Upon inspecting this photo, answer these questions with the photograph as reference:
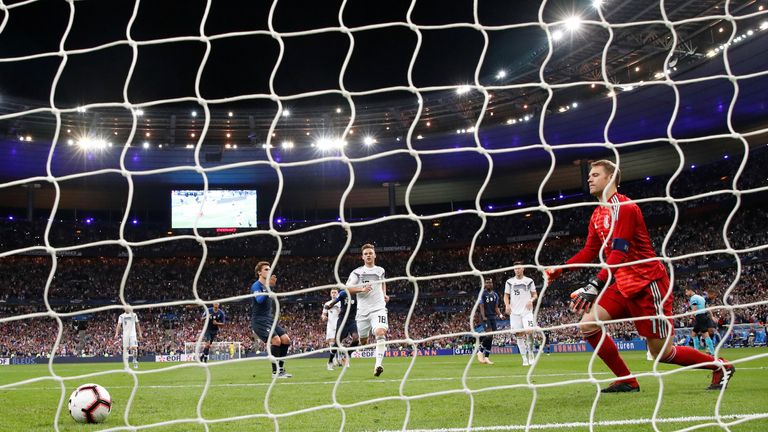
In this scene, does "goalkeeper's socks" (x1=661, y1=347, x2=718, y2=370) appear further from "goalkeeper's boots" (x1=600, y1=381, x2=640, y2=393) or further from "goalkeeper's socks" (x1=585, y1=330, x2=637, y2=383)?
"goalkeeper's boots" (x1=600, y1=381, x2=640, y2=393)

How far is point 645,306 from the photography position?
216 inches

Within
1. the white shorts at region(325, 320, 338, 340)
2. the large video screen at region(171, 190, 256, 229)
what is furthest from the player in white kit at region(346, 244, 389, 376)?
the large video screen at region(171, 190, 256, 229)

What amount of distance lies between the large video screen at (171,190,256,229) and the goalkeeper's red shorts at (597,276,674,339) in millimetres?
31389

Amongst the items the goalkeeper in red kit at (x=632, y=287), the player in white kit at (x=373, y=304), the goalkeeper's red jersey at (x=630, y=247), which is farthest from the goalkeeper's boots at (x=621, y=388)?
the player in white kit at (x=373, y=304)

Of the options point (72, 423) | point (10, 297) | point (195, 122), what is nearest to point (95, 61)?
point (195, 122)

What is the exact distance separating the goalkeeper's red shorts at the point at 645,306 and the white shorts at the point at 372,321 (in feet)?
14.9

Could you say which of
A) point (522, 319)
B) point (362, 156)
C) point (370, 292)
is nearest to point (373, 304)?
point (370, 292)

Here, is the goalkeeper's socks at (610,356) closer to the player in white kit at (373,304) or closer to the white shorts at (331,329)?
the player in white kit at (373,304)

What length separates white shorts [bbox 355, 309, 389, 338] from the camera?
9781 mm

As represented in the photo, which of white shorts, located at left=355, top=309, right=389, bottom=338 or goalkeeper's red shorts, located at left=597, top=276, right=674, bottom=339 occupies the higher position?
goalkeeper's red shorts, located at left=597, top=276, right=674, bottom=339

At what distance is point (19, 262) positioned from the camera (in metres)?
40.8

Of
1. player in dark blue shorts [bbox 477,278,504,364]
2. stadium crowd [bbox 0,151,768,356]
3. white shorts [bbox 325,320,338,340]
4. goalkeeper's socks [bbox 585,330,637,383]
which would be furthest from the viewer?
stadium crowd [bbox 0,151,768,356]

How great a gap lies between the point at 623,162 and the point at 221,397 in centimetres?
3453

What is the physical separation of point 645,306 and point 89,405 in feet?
14.9
